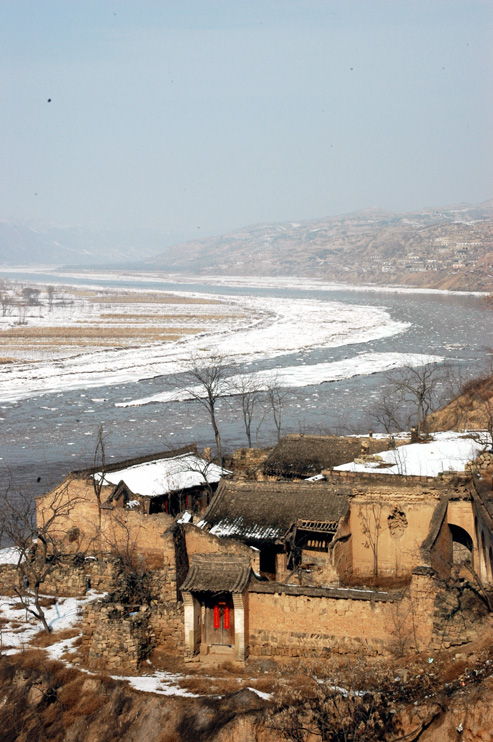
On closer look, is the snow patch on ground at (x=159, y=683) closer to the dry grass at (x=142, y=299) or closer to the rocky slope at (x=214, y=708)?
the rocky slope at (x=214, y=708)

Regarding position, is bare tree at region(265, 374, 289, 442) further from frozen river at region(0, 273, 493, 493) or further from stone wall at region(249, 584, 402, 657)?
stone wall at region(249, 584, 402, 657)

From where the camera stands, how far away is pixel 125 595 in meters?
17.2

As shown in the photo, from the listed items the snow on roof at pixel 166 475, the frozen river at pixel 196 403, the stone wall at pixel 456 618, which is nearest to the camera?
the stone wall at pixel 456 618

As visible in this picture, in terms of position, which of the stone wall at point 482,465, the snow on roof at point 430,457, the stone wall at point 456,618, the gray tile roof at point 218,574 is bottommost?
the stone wall at point 456,618

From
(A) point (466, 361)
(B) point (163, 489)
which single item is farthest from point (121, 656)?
(A) point (466, 361)

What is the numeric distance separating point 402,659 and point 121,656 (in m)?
5.32

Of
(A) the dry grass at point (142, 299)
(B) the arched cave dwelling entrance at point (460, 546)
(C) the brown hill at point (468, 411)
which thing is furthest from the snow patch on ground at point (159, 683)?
(A) the dry grass at point (142, 299)

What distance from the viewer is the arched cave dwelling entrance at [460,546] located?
19750 millimetres

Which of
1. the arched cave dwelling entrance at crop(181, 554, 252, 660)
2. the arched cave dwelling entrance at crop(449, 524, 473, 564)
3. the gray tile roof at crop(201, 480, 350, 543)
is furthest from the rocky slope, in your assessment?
the arched cave dwelling entrance at crop(449, 524, 473, 564)

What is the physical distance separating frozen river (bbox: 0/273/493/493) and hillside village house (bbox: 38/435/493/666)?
1268 centimetres

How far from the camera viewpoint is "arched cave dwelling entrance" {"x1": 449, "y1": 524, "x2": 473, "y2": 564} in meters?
19.8

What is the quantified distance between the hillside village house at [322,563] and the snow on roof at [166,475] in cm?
95

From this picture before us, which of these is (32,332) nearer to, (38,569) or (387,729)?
(38,569)

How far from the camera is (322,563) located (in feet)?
60.2
